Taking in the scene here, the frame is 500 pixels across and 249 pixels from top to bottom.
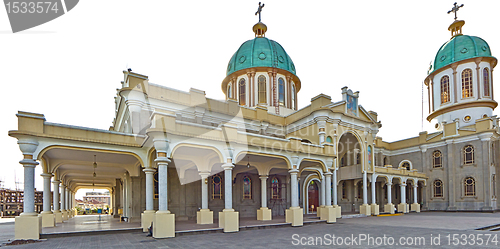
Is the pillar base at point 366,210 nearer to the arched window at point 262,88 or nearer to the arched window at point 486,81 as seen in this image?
the arched window at point 262,88

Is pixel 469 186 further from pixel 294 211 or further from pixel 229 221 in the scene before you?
pixel 229 221

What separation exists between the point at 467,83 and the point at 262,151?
31.1 meters

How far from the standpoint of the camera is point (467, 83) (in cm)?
3425

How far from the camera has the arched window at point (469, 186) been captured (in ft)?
98.0

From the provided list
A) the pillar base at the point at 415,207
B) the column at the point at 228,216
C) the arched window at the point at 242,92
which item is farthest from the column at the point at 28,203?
the pillar base at the point at 415,207

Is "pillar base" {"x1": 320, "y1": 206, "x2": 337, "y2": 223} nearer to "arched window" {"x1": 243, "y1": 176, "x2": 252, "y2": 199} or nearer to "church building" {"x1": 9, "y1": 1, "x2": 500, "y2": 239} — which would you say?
"church building" {"x1": 9, "y1": 1, "x2": 500, "y2": 239}

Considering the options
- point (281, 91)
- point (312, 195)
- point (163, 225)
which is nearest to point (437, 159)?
point (312, 195)

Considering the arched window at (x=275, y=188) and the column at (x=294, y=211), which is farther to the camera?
the arched window at (x=275, y=188)

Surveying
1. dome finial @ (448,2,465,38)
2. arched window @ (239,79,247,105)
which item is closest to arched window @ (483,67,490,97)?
dome finial @ (448,2,465,38)

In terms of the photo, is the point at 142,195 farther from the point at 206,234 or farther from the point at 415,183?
the point at 415,183

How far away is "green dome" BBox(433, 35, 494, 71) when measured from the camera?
33781 millimetres

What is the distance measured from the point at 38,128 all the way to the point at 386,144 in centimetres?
3537

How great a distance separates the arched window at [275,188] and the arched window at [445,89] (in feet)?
83.4

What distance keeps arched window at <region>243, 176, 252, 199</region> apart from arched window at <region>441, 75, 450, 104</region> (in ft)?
91.3
